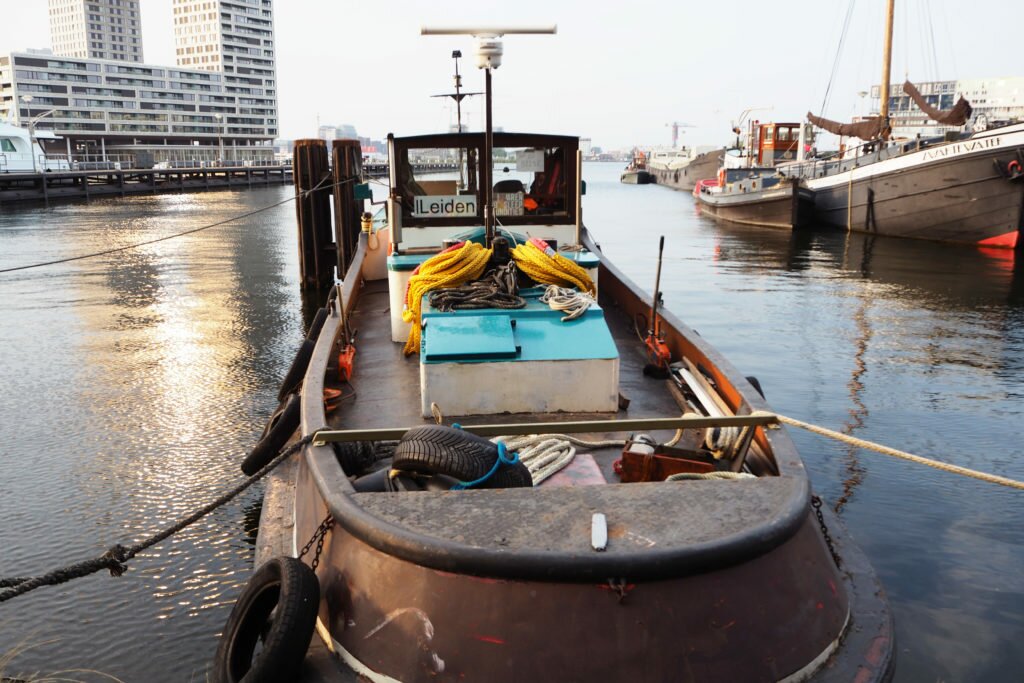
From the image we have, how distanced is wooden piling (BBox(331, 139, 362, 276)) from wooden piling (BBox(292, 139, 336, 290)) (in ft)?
1.54

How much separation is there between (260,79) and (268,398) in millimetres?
176989

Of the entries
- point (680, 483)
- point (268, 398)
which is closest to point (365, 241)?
point (268, 398)

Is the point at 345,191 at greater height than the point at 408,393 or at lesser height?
greater

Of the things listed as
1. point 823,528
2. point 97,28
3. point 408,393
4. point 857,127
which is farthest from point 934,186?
point 97,28

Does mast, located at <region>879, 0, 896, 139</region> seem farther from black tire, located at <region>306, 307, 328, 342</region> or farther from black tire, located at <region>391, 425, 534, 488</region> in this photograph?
black tire, located at <region>391, 425, 534, 488</region>

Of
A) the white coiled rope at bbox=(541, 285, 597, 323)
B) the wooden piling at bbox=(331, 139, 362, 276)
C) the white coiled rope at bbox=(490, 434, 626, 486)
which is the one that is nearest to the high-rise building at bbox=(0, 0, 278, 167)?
the wooden piling at bbox=(331, 139, 362, 276)

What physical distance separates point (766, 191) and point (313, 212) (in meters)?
23.7

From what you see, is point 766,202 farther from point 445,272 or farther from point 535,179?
point 445,272

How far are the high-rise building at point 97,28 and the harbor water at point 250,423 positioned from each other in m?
190

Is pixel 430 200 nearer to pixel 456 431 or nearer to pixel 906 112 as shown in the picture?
pixel 456 431

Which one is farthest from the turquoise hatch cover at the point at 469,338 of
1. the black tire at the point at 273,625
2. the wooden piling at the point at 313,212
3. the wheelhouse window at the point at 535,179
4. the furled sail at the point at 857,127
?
the furled sail at the point at 857,127

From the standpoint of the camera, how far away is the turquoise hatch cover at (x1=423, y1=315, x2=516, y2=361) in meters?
5.83

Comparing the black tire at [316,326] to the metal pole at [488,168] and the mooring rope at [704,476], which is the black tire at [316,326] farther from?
the mooring rope at [704,476]

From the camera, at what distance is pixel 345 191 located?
18.5 meters
